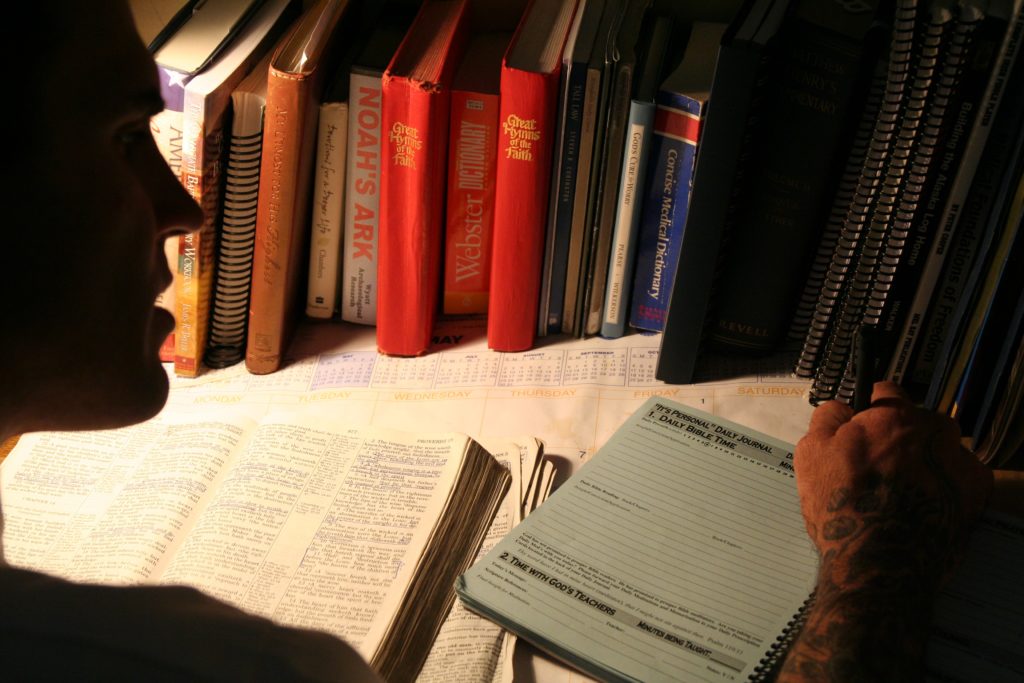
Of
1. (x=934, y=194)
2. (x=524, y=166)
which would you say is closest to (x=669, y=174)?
(x=524, y=166)

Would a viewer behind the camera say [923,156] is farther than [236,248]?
No

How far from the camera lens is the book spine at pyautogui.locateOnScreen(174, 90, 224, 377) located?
0.95 m

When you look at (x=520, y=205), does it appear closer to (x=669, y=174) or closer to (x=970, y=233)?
(x=669, y=174)

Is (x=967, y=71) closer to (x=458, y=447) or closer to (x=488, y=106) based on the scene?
(x=488, y=106)

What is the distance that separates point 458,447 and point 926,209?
496 millimetres

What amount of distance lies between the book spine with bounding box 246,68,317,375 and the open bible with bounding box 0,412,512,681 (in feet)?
0.41

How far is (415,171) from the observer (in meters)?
0.99

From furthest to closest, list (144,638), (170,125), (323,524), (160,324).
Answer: (170,125)
(323,524)
(160,324)
(144,638)

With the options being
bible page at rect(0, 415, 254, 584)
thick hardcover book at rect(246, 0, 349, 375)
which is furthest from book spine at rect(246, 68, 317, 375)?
bible page at rect(0, 415, 254, 584)

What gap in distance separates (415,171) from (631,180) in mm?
225

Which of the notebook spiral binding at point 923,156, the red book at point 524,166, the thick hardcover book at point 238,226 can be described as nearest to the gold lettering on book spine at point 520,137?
the red book at point 524,166

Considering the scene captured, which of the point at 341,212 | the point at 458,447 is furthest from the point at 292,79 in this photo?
the point at 458,447

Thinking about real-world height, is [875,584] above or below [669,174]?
below

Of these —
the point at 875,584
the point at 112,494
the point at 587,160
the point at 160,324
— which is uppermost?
the point at 587,160
